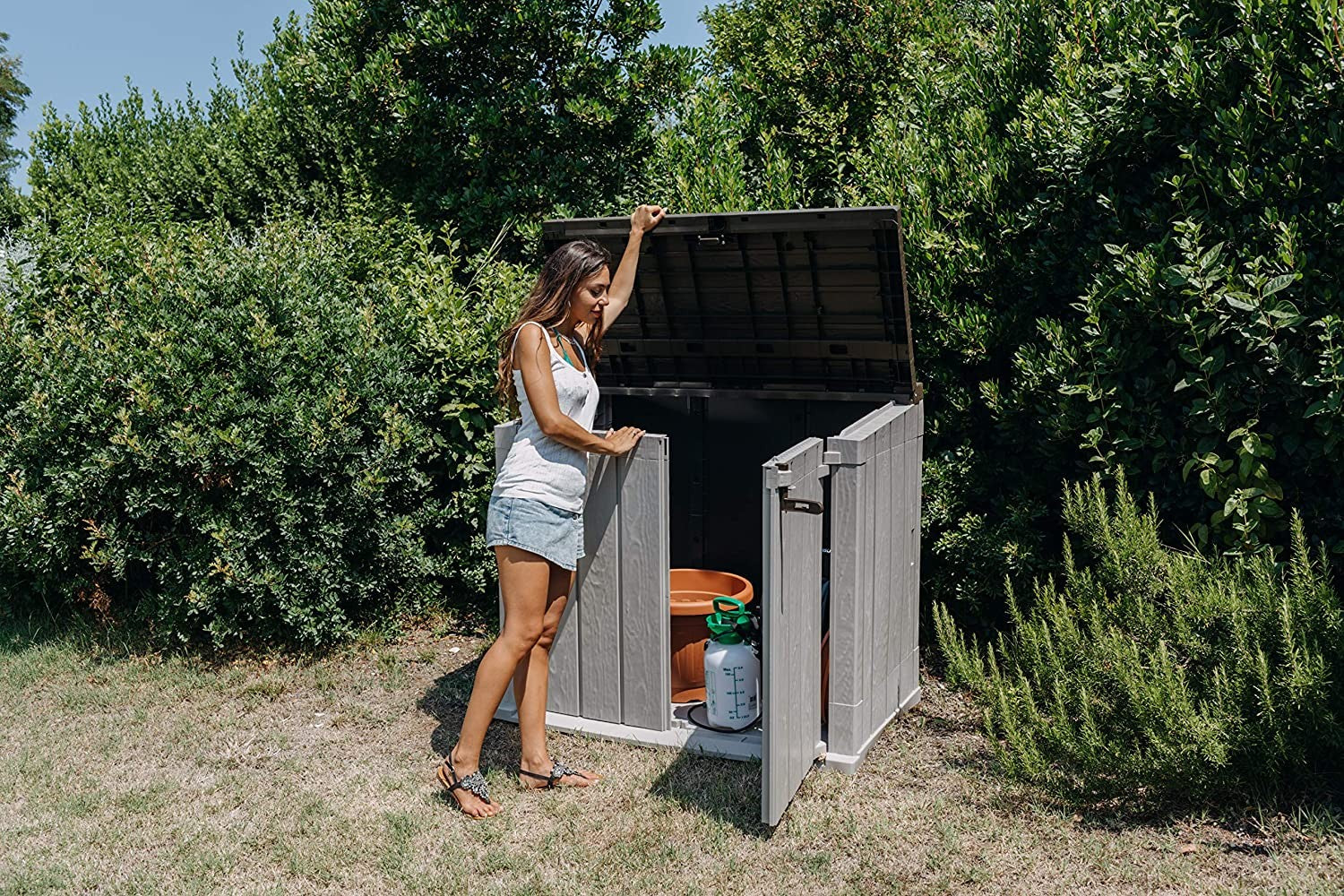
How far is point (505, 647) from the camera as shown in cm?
404

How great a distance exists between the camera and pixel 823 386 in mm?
5059

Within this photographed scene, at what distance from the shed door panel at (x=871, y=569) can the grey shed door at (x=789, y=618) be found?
0.10 metres

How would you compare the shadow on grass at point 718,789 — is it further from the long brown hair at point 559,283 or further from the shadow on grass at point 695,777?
the long brown hair at point 559,283

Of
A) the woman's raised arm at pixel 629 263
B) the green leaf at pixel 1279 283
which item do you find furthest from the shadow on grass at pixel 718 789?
the green leaf at pixel 1279 283

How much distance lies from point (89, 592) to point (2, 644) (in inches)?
20.3

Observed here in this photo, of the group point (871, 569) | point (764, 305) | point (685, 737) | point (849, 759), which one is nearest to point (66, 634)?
point (685, 737)

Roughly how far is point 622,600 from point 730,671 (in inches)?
19.6

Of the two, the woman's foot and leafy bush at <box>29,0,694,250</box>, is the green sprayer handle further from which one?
leafy bush at <box>29,0,694,250</box>

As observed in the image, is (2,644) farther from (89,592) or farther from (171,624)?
(171,624)

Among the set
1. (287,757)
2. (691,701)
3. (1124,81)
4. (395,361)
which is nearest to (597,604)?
(691,701)

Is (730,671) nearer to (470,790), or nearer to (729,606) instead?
(729,606)

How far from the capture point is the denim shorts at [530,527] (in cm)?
394

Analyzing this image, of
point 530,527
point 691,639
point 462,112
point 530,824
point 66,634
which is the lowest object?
point 530,824

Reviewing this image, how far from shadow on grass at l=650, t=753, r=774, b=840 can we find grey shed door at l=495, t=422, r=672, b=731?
25 centimetres
